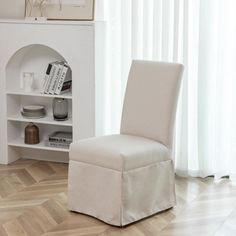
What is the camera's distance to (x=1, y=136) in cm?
504

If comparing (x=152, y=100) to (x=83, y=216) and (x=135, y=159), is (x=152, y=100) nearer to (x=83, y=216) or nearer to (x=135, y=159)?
(x=135, y=159)

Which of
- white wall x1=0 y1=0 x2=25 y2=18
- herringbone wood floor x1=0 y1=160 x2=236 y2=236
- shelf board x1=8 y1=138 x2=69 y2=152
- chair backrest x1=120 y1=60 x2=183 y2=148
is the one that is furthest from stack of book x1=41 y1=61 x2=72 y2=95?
chair backrest x1=120 y1=60 x2=183 y2=148

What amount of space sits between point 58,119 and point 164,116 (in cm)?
132

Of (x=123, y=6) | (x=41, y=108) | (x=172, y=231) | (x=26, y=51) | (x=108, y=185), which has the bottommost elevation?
(x=172, y=231)

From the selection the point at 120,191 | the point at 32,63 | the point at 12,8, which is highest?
the point at 12,8

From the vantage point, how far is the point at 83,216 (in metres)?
3.79

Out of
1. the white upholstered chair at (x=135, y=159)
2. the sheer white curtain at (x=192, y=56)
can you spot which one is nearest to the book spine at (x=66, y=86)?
the sheer white curtain at (x=192, y=56)

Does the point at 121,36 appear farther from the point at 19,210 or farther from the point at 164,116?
the point at 19,210

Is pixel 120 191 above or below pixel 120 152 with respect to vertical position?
below

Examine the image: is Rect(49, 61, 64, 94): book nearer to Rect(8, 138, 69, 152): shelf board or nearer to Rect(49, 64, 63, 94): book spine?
Rect(49, 64, 63, 94): book spine

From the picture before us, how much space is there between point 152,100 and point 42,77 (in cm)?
148

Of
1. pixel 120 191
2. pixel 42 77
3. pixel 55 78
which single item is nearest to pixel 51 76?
pixel 55 78

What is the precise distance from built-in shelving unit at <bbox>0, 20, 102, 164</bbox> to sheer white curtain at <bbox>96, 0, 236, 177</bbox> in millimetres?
257

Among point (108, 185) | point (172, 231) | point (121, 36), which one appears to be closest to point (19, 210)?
point (108, 185)
